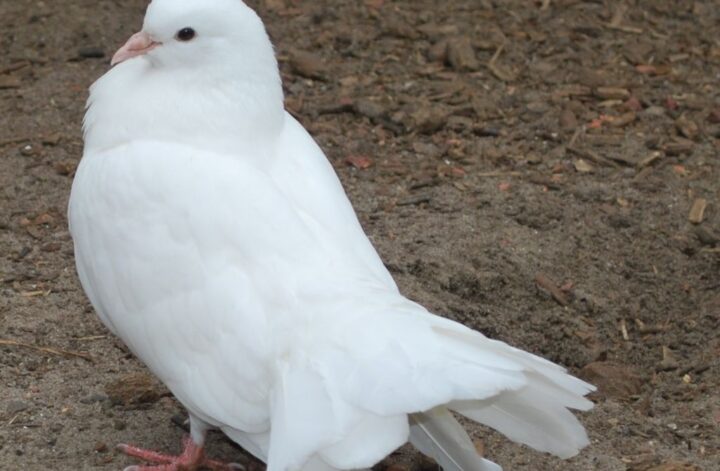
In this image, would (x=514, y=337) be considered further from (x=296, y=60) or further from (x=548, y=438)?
(x=296, y=60)

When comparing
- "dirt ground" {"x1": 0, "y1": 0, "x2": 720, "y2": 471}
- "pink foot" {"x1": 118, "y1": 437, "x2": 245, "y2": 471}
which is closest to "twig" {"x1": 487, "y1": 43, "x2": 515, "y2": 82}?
"dirt ground" {"x1": 0, "y1": 0, "x2": 720, "y2": 471}

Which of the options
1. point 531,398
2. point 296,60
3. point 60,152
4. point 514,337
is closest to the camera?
point 531,398

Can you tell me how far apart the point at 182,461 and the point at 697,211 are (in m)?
3.32

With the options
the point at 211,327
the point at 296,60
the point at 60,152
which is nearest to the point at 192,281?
the point at 211,327

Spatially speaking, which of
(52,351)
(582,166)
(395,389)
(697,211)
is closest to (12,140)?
(52,351)

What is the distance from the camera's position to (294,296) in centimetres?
451

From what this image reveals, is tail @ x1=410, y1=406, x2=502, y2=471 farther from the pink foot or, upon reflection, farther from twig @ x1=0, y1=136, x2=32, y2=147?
twig @ x1=0, y1=136, x2=32, y2=147

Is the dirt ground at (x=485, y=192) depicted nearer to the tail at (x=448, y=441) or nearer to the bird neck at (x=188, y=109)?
the tail at (x=448, y=441)

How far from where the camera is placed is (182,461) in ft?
17.3

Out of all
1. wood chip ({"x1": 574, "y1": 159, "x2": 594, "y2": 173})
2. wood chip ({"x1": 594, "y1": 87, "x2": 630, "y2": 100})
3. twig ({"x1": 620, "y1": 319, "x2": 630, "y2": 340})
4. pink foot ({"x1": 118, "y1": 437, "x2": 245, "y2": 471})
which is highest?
wood chip ({"x1": 594, "y1": 87, "x2": 630, "y2": 100})

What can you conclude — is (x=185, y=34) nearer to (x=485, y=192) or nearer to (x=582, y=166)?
(x=485, y=192)

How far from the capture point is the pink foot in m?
5.27

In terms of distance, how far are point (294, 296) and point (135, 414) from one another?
56.3 inches

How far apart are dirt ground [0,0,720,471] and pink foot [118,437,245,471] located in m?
0.06
